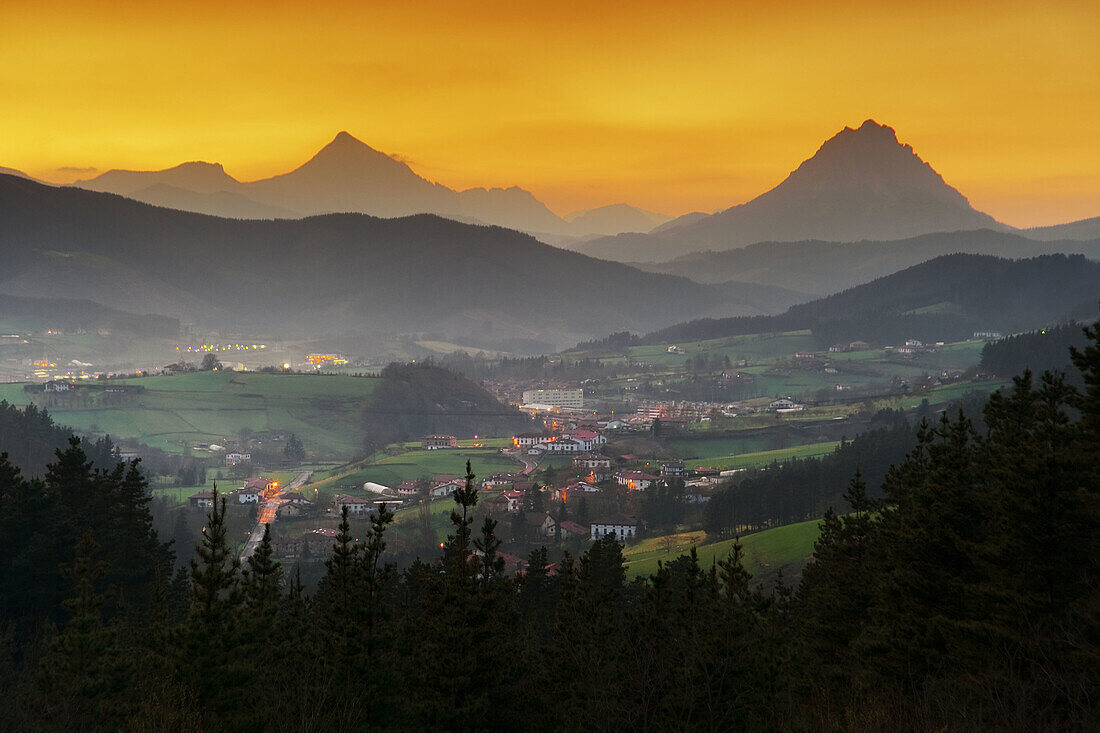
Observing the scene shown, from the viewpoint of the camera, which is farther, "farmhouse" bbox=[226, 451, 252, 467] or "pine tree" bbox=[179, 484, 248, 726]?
"farmhouse" bbox=[226, 451, 252, 467]

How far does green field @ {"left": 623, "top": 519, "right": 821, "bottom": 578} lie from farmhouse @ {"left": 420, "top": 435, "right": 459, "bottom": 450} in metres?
55.9

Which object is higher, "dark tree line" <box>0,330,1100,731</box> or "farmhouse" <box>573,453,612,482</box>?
"dark tree line" <box>0,330,1100,731</box>

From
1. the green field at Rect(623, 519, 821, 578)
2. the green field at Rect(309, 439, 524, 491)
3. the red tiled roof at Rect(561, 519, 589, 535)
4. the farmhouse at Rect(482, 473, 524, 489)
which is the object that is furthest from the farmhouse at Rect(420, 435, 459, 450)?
the green field at Rect(623, 519, 821, 578)

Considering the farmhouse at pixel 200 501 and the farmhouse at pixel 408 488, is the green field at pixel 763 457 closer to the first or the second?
the farmhouse at pixel 408 488

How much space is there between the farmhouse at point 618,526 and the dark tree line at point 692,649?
5122 cm

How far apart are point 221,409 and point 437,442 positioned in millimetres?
42896

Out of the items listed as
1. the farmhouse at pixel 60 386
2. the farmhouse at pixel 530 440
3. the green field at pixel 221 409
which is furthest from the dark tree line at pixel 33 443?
the farmhouse at pixel 60 386

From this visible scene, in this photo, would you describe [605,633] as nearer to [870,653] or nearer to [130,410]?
[870,653]

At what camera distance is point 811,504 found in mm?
75250

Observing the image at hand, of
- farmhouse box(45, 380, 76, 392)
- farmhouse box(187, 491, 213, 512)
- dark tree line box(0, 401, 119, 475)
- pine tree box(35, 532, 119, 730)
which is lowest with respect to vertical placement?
farmhouse box(187, 491, 213, 512)

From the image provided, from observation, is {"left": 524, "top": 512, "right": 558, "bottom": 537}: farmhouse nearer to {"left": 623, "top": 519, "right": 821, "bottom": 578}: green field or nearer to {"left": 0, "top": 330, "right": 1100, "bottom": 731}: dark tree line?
{"left": 623, "top": 519, "right": 821, "bottom": 578}: green field

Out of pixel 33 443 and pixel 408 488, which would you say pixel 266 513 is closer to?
pixel 408 488

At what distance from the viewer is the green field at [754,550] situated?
56594 millimetres

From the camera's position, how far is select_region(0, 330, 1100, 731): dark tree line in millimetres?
16891
